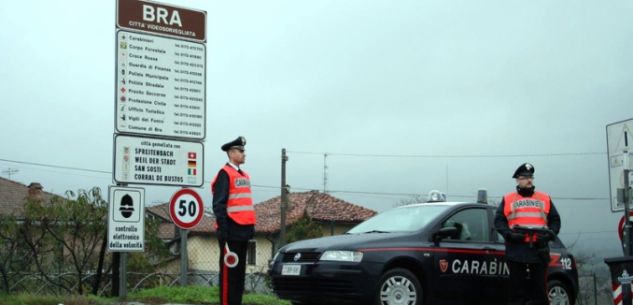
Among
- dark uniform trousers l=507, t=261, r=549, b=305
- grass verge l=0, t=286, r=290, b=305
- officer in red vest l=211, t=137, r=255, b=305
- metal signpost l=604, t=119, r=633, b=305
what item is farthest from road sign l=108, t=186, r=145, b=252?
metal signpost l=604, t=119, r=633, b=305

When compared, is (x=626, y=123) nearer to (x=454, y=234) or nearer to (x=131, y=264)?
(x=454, y=234)

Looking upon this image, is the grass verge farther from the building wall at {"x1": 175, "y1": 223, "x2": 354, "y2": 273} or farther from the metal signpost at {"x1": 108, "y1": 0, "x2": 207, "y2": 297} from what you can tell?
the building wall at {"x1": 175, "y1": 223, "x2": 354, "y2": 273}

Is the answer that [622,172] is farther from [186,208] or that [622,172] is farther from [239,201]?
[239,201]

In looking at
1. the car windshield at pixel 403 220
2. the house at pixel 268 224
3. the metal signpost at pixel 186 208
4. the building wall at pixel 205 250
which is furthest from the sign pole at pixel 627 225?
the building wall at pixel 205 250

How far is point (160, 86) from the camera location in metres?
12.0

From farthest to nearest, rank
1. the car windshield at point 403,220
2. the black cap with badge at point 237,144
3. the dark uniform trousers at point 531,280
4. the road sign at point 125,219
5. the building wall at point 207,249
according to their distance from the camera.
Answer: the building wall at point 207,249 → the road sign at point 125,219 → the car windshield at point 403,220 → the dark uniform trousers at point 531,280 → the black cap with badge at point 237,144

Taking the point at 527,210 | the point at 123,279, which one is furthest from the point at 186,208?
the point at 527,210

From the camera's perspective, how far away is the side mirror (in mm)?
9805

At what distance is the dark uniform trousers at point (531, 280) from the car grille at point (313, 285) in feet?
6.27

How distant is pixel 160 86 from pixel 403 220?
417cm

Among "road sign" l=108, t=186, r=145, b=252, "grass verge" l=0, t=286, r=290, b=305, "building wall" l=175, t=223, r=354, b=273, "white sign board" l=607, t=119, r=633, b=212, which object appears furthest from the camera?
"building wall" l=175, t=223, r=354, b=273

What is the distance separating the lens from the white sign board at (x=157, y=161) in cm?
1152

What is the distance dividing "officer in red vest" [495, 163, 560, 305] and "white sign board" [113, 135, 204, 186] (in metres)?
4.78

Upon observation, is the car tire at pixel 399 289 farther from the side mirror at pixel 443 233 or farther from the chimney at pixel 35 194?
the chimney at pixel 35 194
